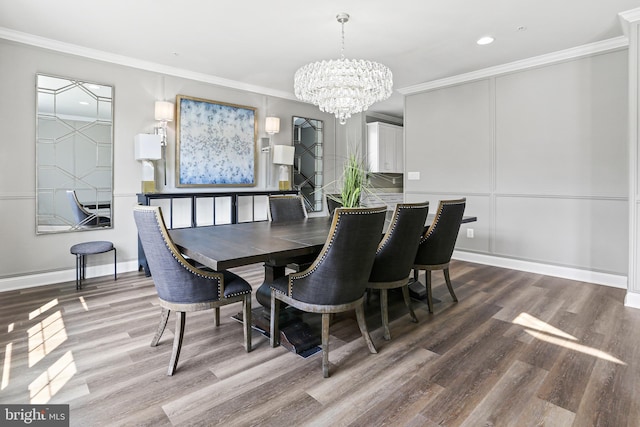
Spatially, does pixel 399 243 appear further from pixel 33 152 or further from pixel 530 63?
pixel 33 152

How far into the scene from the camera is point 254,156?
522cm

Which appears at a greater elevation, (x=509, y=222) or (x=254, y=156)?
(x=254, y=156)

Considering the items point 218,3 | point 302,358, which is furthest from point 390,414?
point 218,3

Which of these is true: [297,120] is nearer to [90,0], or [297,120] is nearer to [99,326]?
[90,0]

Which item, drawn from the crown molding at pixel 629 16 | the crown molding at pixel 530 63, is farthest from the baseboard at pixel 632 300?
the crown molding at pixel 530 63

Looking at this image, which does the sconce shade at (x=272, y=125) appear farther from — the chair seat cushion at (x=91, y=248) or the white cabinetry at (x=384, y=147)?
the chair seat cushion at (x=91, y=248)

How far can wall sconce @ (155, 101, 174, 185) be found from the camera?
4.21 metres

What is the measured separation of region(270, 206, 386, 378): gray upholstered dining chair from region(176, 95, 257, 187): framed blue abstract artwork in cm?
307

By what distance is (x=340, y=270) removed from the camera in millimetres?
1920

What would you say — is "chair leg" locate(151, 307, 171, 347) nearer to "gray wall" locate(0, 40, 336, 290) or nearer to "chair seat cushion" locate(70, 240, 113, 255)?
"chair seat cushion" locate(70, 240, 113, 255)

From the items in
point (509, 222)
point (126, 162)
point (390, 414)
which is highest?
point (126, 162)

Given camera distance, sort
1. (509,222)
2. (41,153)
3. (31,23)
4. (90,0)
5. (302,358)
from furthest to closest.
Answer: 1. (509,222)
2. (41,153)
3. (31,23)
4. (90,0)
5. (302,358)

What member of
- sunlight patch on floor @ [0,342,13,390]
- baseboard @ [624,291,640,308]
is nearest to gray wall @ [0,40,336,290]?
sunlight patch on floor @ [0,342,13,390]

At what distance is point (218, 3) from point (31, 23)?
1800 mm
